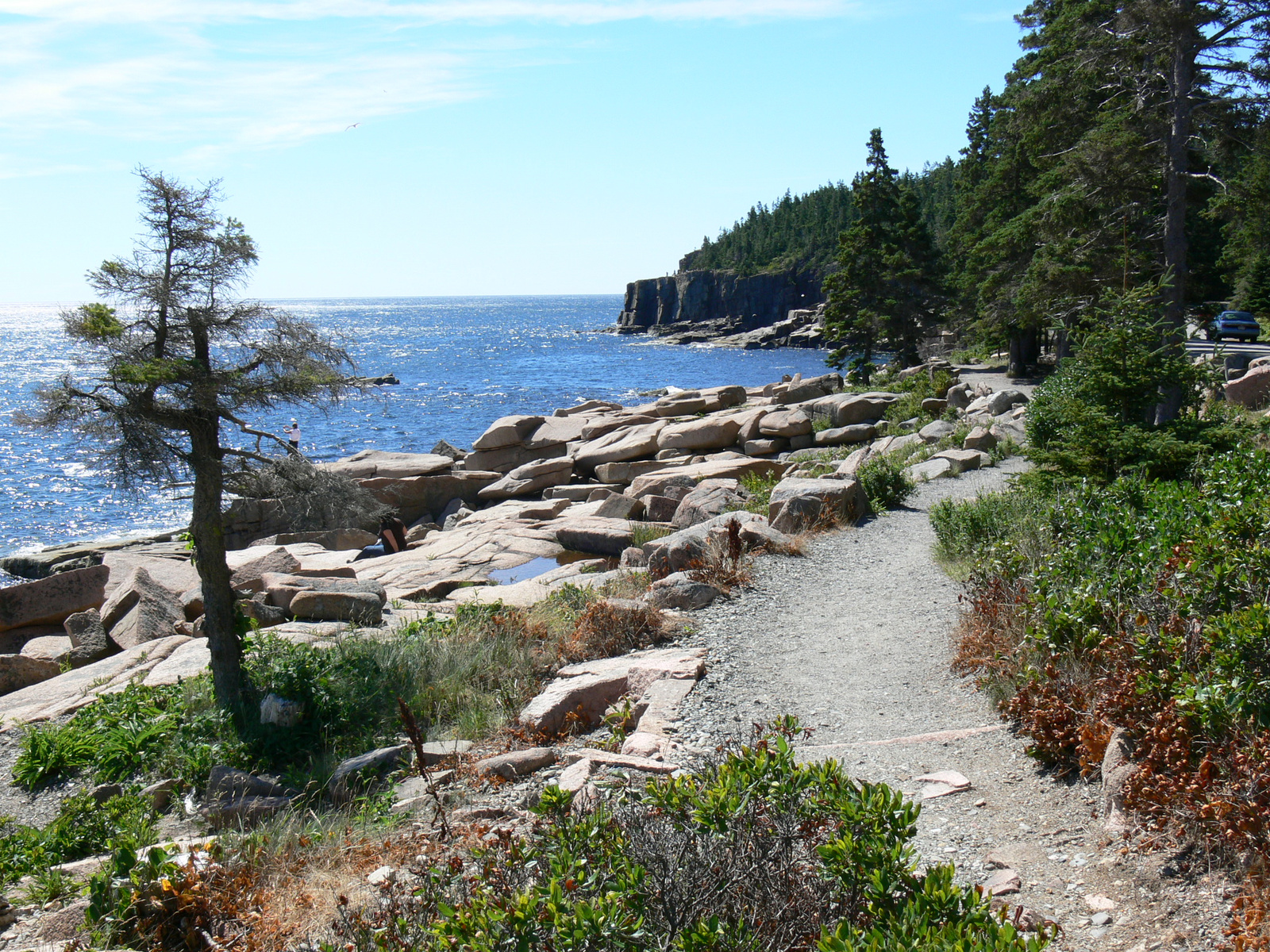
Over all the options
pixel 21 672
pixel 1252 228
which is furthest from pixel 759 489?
pixel 1252 228

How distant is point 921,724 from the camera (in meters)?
6.00

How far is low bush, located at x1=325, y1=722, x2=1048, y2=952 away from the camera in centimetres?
280

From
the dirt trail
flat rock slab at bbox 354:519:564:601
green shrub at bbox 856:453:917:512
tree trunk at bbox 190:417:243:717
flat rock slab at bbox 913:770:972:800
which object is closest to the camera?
the dirt trail

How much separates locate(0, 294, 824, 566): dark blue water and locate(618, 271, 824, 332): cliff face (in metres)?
8.37

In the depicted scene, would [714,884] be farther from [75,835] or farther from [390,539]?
[390,539]

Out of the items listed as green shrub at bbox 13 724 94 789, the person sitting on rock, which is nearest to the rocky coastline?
green shrub at bbox 13 724 94 789

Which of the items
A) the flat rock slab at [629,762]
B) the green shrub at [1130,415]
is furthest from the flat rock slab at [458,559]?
the green shrub at [1130,415]

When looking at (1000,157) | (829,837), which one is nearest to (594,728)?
(829,837)

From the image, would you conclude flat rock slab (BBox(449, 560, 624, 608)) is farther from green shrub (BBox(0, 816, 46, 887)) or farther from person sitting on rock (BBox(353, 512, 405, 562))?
person sitting on rock (BBox(353, 512, 405, 562))

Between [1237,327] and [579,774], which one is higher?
[1237,327]

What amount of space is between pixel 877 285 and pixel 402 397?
3625cm

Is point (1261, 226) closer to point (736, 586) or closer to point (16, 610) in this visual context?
point (736, 586)

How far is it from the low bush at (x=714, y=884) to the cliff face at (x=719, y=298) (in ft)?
349

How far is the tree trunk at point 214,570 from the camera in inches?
308
